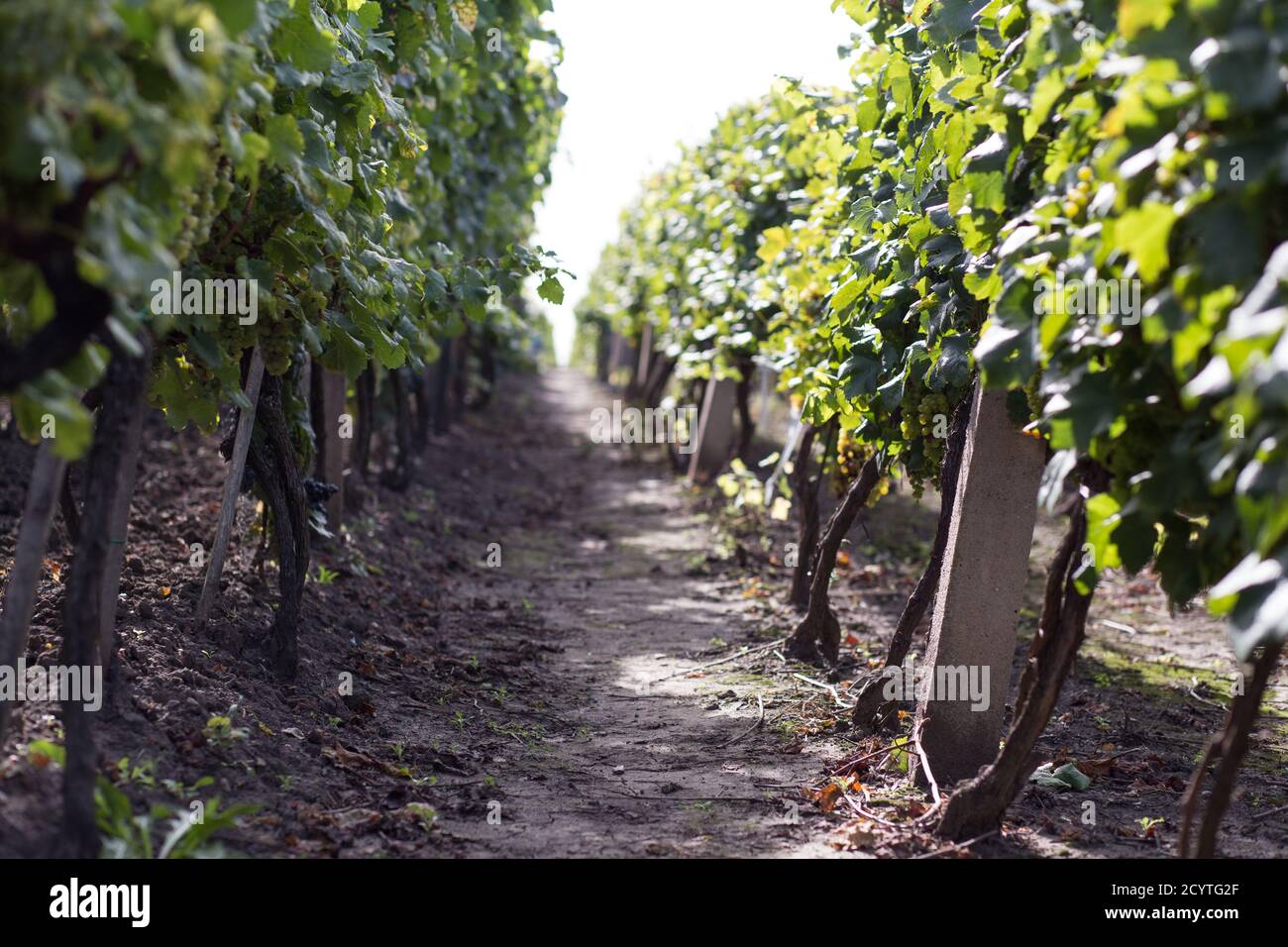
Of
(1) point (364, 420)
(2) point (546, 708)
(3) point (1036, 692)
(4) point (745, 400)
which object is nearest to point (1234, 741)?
(3) point (1036, 692)

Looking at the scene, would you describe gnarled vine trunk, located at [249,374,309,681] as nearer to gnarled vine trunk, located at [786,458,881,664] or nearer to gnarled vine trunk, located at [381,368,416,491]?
gnarled vine trunk, located at [786,458,881,664]

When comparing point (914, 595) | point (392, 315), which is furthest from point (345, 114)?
point (914, 595)

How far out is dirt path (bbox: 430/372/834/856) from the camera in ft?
13.2

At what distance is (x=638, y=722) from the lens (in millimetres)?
5457

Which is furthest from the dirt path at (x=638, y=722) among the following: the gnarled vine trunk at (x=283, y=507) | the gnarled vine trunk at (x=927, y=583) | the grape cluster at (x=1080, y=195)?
the grape cluster at (x=1080, y=195)

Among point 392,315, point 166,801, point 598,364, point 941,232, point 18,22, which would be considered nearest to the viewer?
point 18,22

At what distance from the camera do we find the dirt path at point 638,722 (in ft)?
13.2

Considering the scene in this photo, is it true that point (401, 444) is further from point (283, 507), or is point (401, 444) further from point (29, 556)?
point (29, 556)

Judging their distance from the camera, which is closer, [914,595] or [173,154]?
[173,154]

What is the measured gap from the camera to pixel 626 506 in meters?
12.7

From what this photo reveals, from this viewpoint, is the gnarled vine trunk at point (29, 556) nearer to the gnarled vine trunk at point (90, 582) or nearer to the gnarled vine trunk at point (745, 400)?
the gnarled vine trunk at point (90, 582)
